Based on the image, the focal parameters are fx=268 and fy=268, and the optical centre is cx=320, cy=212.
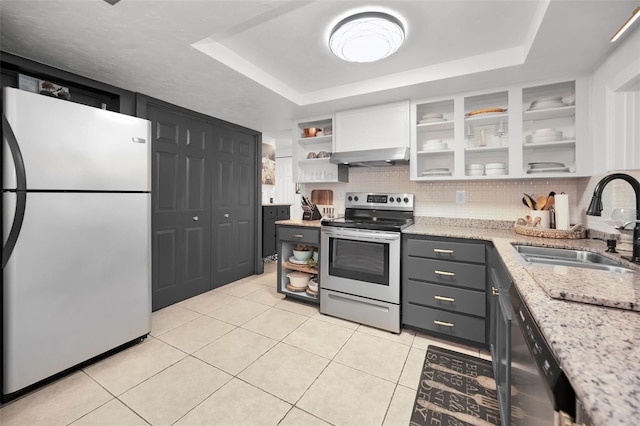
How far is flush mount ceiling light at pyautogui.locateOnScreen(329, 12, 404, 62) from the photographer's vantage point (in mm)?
1611

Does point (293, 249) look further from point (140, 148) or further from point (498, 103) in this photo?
point (498, 103)

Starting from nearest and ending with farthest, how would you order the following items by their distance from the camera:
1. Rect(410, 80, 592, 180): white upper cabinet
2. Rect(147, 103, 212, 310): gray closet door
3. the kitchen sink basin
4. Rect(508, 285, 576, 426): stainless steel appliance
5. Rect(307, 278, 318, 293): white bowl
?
Rect(508, 285, 576, 426): stainless steel appliance < the kitchen sink basin < Rect(410, 80, 592, 180): white upper cabinet < Rect(147, 103, 212, 310): gray closet door < Rect(307, 278, 318, 293): white bowl

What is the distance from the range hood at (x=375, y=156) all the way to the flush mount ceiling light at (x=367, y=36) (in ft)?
3.09

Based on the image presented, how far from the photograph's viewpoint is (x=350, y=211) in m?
3.07

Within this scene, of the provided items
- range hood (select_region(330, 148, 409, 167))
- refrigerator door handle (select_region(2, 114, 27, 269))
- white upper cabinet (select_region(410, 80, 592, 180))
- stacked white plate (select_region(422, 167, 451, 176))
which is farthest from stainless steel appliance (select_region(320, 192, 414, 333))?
refrigerator door handle (select_region(2, 114, 27, 269))

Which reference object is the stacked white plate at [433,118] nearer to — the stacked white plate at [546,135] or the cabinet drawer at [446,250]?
the stacked white plate at [546,135]

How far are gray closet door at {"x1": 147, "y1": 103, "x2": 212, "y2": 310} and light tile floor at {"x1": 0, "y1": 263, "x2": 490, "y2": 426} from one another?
484mm

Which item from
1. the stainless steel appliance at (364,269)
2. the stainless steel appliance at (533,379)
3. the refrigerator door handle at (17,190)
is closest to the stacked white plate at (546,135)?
the stainless steel appliance at (364,269)

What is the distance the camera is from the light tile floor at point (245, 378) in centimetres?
143

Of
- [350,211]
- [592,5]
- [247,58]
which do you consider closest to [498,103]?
[592,5]

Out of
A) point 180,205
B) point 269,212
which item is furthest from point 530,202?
point 269,212

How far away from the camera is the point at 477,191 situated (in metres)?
2.59

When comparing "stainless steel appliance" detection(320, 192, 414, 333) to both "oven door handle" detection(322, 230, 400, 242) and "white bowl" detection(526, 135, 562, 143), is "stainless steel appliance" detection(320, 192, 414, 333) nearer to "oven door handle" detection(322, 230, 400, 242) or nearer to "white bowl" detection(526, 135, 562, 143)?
"oven door handle" detection(322, 230, 400, 242)

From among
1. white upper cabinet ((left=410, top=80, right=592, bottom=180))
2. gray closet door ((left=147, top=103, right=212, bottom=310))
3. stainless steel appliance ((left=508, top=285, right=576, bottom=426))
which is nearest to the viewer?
stainless steel appliance ((left=508, top=285, right=576, bottom=426))
